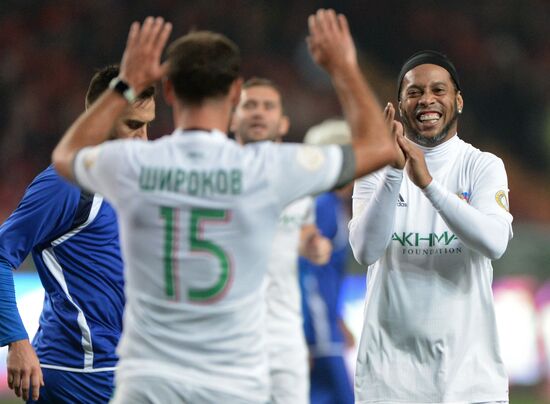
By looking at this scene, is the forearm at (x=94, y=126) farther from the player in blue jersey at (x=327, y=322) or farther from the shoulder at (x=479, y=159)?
the player in blue jersey at (x=327, y=322)

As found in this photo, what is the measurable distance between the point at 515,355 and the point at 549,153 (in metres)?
5.18

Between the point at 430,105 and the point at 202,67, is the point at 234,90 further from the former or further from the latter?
the point at 430,105

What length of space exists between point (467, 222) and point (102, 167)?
5.48 feet

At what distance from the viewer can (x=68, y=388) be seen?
4.60 metres

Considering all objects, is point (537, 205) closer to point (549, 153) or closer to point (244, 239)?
point (549, 153)

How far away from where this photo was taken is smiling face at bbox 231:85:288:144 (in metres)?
6.67

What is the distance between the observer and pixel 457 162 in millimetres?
4727

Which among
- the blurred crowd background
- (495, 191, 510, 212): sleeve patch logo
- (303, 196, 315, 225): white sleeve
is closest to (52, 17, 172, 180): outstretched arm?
(495, 191, 510, 212): sleeve patch logo

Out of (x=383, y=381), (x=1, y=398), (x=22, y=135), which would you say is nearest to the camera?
(x=383, y=381)


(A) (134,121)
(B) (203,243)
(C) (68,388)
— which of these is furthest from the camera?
(A) (134,121)

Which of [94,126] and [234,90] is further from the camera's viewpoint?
[94,126]

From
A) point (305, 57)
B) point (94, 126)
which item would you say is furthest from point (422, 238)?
point (305, 57)

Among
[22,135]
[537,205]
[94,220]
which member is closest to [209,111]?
[94,220]

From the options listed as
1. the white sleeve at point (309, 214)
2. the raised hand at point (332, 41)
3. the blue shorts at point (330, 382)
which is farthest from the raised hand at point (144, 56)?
the blue shorts at point (330, 382)
